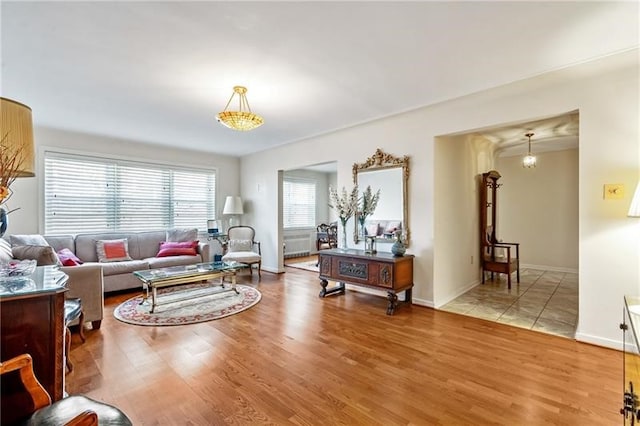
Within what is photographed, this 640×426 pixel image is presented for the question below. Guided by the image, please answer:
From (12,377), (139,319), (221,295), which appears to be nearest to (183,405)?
(12,377)

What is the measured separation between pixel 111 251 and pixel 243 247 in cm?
215

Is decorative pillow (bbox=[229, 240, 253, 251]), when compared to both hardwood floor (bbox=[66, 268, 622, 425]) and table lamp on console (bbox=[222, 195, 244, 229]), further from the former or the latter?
hardwood floor (bbox=[66, 268, 622, 425])

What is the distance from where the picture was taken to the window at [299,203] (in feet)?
26.0

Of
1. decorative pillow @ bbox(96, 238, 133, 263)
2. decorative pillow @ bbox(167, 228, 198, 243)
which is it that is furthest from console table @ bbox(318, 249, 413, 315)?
decorative pillow @ bbox(96, 238, 133, 263)

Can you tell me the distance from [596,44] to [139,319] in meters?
5.07

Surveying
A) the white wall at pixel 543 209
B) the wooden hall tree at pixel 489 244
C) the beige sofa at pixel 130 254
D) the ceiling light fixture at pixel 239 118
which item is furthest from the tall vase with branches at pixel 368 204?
the white wall at pixel 543 209

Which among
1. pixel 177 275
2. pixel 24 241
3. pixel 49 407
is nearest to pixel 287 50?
pixel 49 407

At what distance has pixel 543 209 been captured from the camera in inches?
237

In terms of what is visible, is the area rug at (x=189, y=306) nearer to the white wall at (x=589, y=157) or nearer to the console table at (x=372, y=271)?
the console table at (x=372, y=271)

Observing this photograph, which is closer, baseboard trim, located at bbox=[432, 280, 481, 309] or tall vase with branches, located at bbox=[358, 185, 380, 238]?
baseboard trim, located at bbox=[432, 280, 481, 309]

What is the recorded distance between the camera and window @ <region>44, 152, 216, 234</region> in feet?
15.3

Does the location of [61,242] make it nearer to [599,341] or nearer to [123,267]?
[123,267]

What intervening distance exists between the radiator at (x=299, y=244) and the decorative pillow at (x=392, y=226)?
4215 millimetres

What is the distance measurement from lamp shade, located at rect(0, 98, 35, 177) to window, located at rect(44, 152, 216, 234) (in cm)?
394
